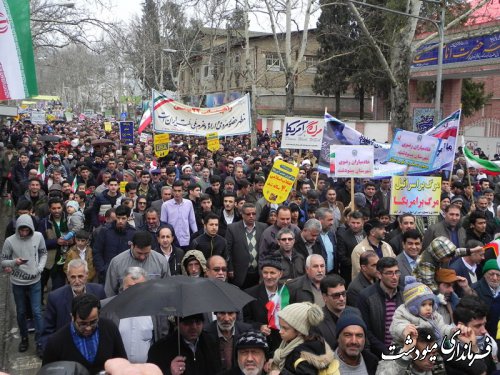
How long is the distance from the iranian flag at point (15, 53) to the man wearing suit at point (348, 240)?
385cm

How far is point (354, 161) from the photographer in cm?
957

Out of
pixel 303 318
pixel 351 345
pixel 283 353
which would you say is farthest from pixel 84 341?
pixel 351 345

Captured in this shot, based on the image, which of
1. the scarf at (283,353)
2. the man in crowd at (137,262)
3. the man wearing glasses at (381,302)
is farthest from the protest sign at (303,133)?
the scarf at (283,353)

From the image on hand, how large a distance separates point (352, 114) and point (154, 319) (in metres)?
49.8

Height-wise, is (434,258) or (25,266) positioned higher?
(434,258)

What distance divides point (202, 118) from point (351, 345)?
11.7m

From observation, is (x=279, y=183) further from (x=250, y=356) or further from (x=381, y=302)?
(x=250, y=356)

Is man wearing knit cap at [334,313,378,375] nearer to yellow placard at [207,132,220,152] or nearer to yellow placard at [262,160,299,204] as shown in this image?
yellow placard at [262,160,299,204]

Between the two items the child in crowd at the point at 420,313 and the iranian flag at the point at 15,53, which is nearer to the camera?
the child in crowd at the point at 420,313

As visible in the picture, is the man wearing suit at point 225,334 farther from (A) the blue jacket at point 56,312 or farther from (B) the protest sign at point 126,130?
(B) the protest sign at point 126,130

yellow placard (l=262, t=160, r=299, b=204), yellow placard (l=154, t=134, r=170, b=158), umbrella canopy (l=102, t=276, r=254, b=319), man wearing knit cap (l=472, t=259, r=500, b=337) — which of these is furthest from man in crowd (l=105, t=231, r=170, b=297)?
yellow placard (l=154, t=134, r=170, b=158)

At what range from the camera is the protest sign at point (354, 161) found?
953cm

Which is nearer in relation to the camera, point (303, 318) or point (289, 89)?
point (303, 318)

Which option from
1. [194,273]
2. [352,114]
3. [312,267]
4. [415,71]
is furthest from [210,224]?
[352,114]
